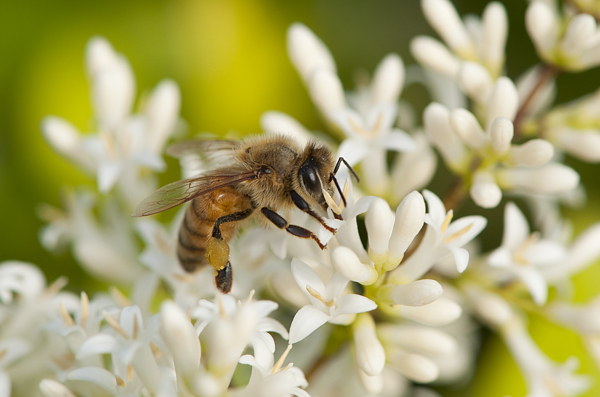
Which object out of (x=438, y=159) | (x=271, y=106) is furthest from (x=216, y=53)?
(x=438, y=159)

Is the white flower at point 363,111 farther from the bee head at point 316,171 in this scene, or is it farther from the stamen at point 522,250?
the stamen at point 522,250

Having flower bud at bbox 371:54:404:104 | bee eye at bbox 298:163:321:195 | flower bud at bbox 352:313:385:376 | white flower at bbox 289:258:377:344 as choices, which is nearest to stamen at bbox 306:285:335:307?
white flower at bbox 289:258:377:344

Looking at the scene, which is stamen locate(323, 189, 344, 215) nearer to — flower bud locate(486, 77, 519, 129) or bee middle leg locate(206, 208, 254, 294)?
bee middle leg locate(206, 208, 254, 294)

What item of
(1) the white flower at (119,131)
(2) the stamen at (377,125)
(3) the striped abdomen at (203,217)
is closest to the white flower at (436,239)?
(2) the stamen at (377,125)

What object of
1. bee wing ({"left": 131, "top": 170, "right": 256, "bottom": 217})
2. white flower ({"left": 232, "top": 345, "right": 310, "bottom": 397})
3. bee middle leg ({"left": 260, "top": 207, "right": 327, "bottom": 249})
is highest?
bee wing ({"left": 131, "top": 170, "right": 256, "bottom": 217})

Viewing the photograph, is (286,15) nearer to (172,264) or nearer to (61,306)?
(172,264)

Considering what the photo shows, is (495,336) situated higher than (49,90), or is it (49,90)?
(49,90)
